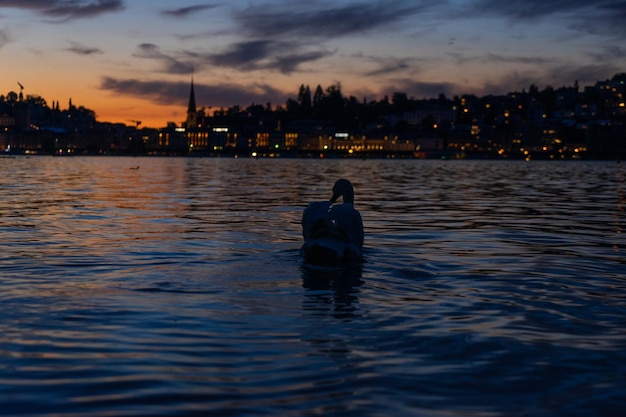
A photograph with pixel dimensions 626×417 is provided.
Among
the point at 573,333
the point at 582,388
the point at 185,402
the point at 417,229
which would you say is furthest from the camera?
the point at 417,229

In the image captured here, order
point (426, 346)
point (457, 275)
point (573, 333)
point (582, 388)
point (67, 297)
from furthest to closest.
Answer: point (457, 275)
point (67, 297)
point (573, 333)
point (426, 346)
point (582, 388)

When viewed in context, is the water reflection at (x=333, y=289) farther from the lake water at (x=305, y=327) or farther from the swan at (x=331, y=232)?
the swan at (x=331, y=232)

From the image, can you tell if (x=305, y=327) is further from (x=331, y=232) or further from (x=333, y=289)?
(x=331, y=232)

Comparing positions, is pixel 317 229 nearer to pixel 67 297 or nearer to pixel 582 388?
pixel 67 297

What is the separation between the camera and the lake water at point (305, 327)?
6477 mm

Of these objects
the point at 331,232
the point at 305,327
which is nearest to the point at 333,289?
the point at 331,232

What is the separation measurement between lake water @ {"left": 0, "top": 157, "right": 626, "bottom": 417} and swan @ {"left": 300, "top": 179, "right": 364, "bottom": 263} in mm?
306

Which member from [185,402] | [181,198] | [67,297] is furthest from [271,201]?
[185,402]

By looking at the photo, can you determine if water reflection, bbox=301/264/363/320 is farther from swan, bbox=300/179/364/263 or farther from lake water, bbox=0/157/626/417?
swan, bbox=300/179/364/263

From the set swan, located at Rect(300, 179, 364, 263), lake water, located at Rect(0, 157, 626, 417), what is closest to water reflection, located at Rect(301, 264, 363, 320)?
lake water, located at Rect(0, 157, 626, 417)

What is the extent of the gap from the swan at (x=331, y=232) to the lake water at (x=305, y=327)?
0.31 metres

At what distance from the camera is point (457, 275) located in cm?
1295

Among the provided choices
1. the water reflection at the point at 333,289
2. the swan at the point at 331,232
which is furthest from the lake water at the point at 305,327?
the swan at the point at 331,232

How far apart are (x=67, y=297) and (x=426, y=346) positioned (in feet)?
15.3
